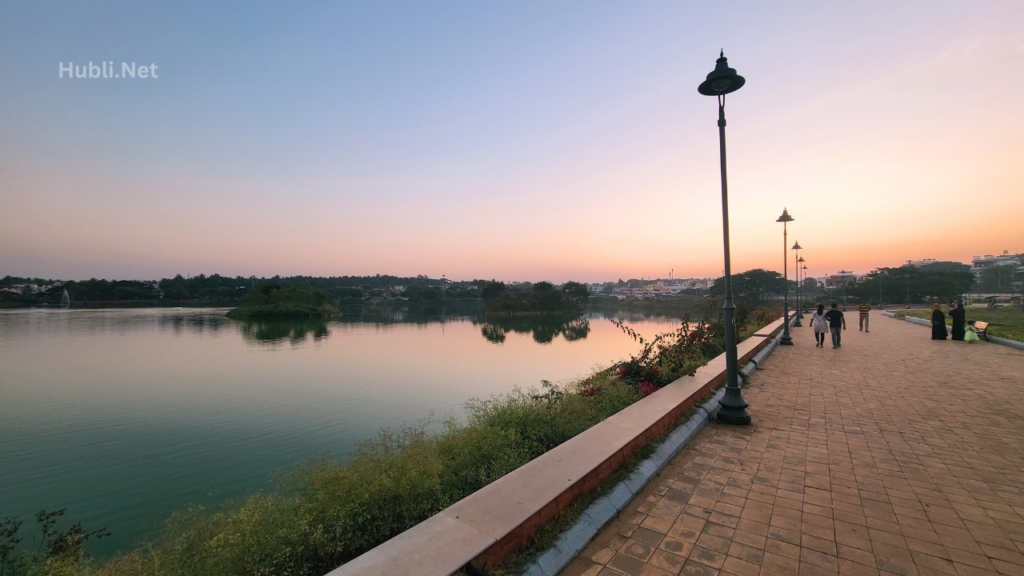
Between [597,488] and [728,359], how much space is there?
116 inches

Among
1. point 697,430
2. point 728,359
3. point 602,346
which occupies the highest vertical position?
point 728,359

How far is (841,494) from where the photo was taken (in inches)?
129

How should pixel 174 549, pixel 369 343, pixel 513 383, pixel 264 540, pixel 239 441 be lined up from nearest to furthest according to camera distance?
pixel 264 540, pixel 174 549, pixel 239 441, pixel 513 383, pixel 369 343

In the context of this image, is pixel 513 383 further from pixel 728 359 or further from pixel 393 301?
pixel 393 301

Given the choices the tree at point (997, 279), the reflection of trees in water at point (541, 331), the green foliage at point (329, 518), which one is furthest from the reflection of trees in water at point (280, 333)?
the tree at point (997, 279)

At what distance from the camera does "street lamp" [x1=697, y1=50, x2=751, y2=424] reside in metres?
4.95

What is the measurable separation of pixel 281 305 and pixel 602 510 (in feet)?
198

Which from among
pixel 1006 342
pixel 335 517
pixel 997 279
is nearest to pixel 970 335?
pixel 1006 342

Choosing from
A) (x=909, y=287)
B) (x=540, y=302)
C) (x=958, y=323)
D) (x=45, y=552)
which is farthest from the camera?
(x=540, y=302)

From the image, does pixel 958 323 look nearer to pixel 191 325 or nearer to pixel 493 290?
pixel 191 325

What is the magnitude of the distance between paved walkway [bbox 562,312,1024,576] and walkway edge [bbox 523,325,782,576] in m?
0.07

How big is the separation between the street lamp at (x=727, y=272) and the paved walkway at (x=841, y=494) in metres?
0.20

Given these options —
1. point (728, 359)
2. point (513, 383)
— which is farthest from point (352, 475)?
point (513, 383)

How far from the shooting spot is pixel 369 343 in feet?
80.3
